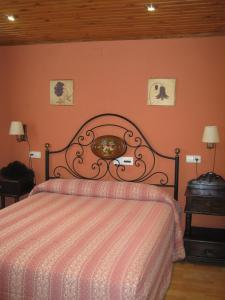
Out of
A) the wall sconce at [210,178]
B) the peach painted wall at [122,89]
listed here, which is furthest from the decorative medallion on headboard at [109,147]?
the wall sconce at [210,178]

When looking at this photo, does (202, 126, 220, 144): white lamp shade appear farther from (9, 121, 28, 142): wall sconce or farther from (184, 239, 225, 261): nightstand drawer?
(9, 121, 28, 142): wall sconce

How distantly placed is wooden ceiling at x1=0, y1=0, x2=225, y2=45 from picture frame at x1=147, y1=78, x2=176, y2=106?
49cm

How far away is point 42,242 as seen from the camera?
2160 mm

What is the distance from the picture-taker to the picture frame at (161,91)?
3.63 meters

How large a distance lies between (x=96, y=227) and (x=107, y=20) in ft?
6.29

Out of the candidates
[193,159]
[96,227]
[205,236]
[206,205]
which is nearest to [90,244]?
[96,227]

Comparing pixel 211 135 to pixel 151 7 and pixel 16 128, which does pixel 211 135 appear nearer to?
pixel 151 7

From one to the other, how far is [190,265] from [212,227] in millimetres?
601

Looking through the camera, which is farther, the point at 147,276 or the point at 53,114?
the point at 53,114

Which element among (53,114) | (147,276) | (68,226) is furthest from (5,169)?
(147,276)

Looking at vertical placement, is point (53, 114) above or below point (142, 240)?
above

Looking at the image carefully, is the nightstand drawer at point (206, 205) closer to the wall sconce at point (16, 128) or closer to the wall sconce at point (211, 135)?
the wall sconce at point (211, 135)

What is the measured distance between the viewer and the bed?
1.79 metres

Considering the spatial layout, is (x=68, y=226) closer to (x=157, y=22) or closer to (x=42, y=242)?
(x=42, y=242)
